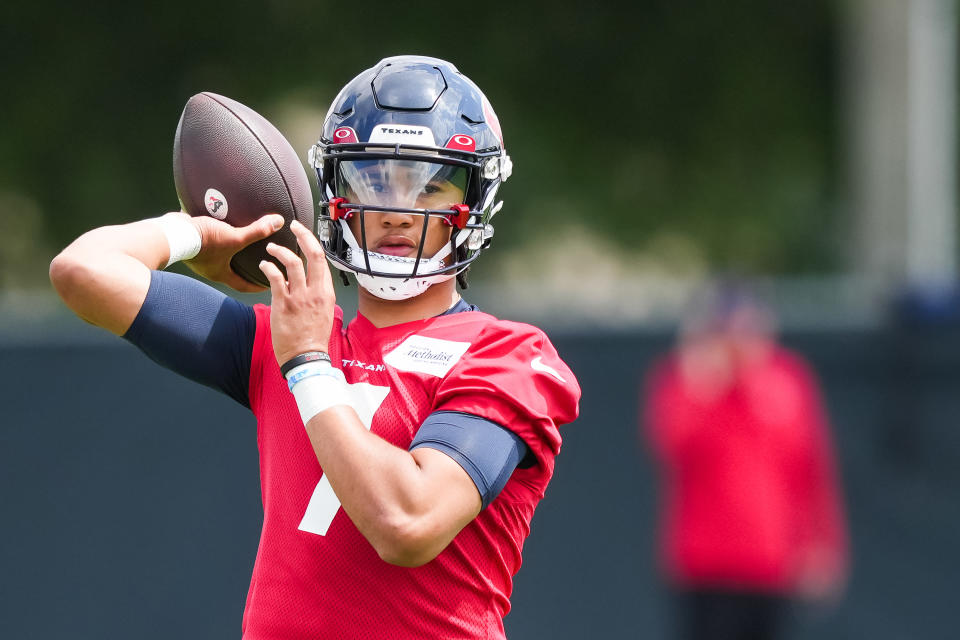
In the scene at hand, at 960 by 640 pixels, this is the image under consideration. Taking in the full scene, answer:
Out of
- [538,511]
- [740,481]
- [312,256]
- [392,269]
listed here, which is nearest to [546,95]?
[538,511]

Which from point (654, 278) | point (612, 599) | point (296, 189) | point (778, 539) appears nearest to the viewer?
point (296, 189)

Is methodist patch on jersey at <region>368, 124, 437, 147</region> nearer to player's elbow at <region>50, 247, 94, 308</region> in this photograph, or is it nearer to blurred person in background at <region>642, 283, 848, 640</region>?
player's elbow at <region>50, 247, 94, 308</region>

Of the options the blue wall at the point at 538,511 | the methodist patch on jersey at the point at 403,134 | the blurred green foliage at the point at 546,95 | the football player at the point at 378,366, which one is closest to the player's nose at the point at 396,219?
the football player at the point at 378,366

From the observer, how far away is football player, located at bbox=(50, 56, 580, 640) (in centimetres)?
218

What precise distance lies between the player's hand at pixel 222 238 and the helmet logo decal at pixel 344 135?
24 cm

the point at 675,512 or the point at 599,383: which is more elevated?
the point at 599,383

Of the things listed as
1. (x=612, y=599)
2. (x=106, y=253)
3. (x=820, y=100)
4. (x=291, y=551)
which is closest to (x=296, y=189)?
(x=106, y=253)

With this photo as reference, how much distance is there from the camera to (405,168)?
246 cm

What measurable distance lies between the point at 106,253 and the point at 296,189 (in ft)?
1.58

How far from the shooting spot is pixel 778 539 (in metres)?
5.99

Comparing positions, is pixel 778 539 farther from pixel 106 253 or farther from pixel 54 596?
pixel 106 253

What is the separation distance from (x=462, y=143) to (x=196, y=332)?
0.63m

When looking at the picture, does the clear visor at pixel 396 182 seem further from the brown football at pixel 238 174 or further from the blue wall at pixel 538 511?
the blue wall at pixel 538 511

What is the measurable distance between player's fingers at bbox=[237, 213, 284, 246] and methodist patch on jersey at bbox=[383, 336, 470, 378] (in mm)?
399
